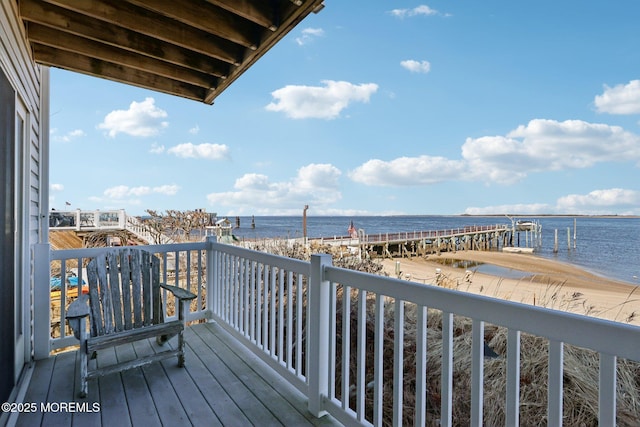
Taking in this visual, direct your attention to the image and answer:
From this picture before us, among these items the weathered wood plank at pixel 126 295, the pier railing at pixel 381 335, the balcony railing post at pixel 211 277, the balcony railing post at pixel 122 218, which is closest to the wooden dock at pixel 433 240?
the balcony railing post at pixel 122 218

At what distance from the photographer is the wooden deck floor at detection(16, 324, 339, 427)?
2037mm

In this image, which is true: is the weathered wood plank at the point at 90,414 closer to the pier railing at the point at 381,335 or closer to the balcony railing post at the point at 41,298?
the balcony railing post at the point at 41,298

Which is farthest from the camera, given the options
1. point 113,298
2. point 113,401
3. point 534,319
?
point 113,298

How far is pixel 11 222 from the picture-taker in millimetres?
2111

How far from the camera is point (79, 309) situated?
226cm

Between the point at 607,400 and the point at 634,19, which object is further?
the point at 634,19

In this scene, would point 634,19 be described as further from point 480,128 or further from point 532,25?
point 480,128

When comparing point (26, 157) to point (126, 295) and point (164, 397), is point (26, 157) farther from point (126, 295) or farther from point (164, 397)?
point (164, 397)

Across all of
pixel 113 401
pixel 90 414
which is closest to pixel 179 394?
pixel 113 401

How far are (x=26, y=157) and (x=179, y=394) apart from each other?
201 cm

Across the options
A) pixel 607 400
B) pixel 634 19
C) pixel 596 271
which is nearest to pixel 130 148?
pixel 607 400

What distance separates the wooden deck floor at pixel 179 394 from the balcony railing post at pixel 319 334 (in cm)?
13

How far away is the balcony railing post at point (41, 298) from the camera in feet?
9.15

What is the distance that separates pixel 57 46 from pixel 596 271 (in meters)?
20.8
